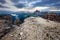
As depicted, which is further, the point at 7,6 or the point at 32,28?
the point at 7,6

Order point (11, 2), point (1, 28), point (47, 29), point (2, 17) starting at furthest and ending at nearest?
point (11, 2), point (2, 17), point (1, 28), point (47, 29)

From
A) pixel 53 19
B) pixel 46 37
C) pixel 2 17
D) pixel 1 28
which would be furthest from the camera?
pixel 2 17

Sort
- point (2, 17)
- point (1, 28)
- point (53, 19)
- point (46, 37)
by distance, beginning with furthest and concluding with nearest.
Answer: point (2, 17) < point (53, 19) < point (1, 28) < point (46, 37)

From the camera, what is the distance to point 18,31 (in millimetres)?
2631

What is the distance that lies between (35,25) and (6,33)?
89 centimetres

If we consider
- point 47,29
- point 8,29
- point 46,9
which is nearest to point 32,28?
point 47,29

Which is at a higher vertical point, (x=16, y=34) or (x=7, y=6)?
(x=7, y=6)

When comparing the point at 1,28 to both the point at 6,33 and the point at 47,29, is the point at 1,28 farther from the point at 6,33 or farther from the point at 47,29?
the point at 47,29

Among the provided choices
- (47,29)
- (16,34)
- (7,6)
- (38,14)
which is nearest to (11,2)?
(7,6)

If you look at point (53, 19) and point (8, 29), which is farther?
point (53, 19)

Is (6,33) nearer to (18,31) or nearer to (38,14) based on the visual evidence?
(18,31)

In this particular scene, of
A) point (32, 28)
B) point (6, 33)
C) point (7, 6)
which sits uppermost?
point (7, 6)

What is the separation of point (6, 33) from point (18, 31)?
402 mm

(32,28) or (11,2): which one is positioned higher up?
(11,2)
